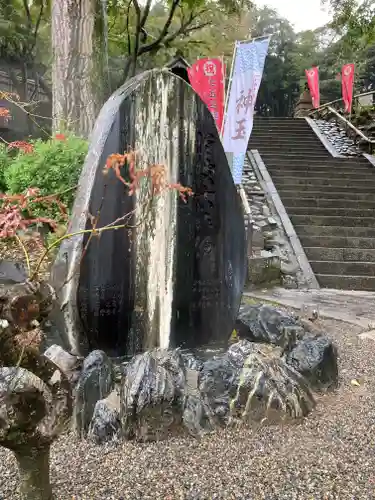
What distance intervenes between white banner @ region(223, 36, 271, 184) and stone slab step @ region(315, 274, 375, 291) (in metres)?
2.82

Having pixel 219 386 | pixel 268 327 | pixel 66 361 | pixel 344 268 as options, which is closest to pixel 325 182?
pixel 344 268

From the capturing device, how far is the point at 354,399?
334 centimetres

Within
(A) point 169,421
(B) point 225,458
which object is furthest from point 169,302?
(B) point 225,458

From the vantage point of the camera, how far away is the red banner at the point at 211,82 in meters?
10.1

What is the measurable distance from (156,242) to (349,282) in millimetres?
5203

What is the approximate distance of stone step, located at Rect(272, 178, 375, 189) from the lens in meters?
11.7

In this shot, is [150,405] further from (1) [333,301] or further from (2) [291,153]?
(2) [291,153]

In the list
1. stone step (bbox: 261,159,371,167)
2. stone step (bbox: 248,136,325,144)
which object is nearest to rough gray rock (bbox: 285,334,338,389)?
stone step (bbox: 261,159,371,167)

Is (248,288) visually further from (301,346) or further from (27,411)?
(27,411)

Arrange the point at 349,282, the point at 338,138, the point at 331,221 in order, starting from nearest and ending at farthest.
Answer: the point at 349,282
the point at 331,221
the point at 338,138

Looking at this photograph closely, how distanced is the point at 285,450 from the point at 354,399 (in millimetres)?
985

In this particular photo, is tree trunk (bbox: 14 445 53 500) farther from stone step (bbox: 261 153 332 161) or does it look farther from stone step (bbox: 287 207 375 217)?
stone step (bbox: 261 153 332 161)

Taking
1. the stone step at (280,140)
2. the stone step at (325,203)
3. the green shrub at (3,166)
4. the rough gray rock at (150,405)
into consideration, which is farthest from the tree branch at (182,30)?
the rough gray rock at (150,405)

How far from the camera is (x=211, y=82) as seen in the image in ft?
33.4
